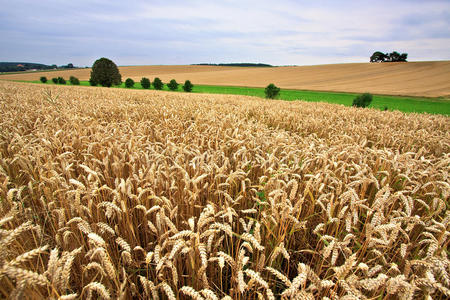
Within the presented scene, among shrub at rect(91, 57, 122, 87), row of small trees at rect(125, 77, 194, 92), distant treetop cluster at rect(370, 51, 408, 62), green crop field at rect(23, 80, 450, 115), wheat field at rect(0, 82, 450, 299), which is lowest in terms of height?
wheat field at rect(0, 82, 450, 299)

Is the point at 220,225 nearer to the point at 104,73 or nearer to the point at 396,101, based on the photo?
the point at 396,101

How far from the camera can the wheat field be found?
1033 mm

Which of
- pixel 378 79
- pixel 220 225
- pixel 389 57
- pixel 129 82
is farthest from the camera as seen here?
pixel 389 57

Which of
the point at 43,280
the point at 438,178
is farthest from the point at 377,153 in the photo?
the point at 43,280

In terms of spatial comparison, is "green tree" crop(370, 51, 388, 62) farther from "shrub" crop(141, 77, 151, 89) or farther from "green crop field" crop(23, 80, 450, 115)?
"shrub" crop(141, 77, 151, 89)

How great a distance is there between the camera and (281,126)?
6.05 m

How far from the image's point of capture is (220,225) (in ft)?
3.91

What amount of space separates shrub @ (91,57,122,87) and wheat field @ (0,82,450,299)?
5676cm

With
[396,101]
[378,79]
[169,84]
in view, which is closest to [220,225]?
[396,101]

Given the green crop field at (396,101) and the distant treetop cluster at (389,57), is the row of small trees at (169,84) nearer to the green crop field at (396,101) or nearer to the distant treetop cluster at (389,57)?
the green crop field at (396,101)

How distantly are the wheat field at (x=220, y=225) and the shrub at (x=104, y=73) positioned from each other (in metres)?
56.8

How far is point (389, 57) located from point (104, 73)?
10235 centimetres

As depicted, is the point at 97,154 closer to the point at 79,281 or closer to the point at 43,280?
the point at 79,281

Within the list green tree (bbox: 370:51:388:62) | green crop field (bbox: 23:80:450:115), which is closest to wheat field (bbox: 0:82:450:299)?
green crop field (bbox: 23:80:450:115)
